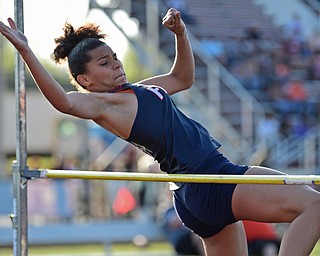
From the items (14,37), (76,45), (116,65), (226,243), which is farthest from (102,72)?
(226,243)

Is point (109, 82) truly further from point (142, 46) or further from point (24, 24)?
point (142, 46)

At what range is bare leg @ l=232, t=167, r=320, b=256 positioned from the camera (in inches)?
164

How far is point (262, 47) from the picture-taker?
16.0 meters

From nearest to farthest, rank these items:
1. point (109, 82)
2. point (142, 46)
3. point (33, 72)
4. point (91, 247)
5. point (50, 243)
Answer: point (33, 72)
point (109, 82)
point (50, 243)
point (91, 247)
point (142, 46)

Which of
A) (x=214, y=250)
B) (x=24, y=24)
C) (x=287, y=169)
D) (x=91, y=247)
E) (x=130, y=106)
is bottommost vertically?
(x=91, y=247)

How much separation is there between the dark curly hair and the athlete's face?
0.10 ft

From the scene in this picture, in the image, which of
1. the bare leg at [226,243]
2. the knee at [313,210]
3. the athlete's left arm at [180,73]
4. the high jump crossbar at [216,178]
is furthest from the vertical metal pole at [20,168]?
the knee at [313,210]

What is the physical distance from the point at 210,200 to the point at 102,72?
849 millimetres

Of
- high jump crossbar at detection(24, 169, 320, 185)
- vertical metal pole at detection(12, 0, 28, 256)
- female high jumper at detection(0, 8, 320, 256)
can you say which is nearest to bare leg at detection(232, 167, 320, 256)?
female high jumper at detection(0, 8, 320, 256)

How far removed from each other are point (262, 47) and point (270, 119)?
2384mm

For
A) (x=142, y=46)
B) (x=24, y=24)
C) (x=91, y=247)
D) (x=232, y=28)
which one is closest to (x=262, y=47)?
(x=232, y=28)

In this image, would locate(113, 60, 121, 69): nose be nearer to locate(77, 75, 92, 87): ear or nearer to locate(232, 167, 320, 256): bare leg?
locate(77, 75, 92, 87): ear

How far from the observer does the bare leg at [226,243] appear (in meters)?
4.73

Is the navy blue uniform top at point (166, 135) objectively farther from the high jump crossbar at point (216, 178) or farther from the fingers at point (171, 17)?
the fingers at point (171, 17)
